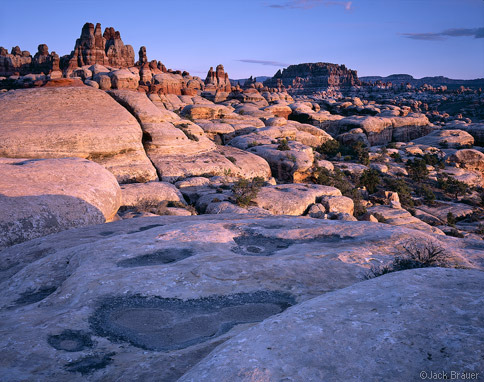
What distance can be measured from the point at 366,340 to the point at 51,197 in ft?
32.4

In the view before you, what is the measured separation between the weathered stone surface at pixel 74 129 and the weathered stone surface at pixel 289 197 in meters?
5.75

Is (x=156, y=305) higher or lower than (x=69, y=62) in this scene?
lower

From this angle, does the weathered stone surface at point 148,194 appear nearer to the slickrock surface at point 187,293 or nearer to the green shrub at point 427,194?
the slickrock surface at point 187,293

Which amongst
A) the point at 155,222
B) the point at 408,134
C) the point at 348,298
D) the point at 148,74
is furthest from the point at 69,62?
the point at 348,298

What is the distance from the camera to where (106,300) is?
14.7 feet

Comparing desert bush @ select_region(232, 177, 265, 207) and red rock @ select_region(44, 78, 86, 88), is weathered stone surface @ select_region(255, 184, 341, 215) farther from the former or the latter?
red rock @ select_region(44, 78, 86, 88)

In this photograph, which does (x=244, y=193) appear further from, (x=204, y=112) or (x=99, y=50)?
(x=99, y=50)

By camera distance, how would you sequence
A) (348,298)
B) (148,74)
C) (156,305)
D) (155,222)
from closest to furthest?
(348,298) < (156,305) < (155,222) < (148,74)

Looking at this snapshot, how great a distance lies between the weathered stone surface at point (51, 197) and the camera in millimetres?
9211

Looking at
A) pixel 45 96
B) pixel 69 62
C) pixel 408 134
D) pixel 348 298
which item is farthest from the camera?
pixel 69 62

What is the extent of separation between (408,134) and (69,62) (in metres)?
79.3

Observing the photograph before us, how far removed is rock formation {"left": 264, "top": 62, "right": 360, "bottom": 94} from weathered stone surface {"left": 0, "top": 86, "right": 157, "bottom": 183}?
472 ft

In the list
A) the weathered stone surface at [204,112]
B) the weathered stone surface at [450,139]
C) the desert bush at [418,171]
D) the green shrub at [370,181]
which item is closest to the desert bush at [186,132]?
the green shrub at [370,181]

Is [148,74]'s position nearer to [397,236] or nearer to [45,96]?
[45,96]
